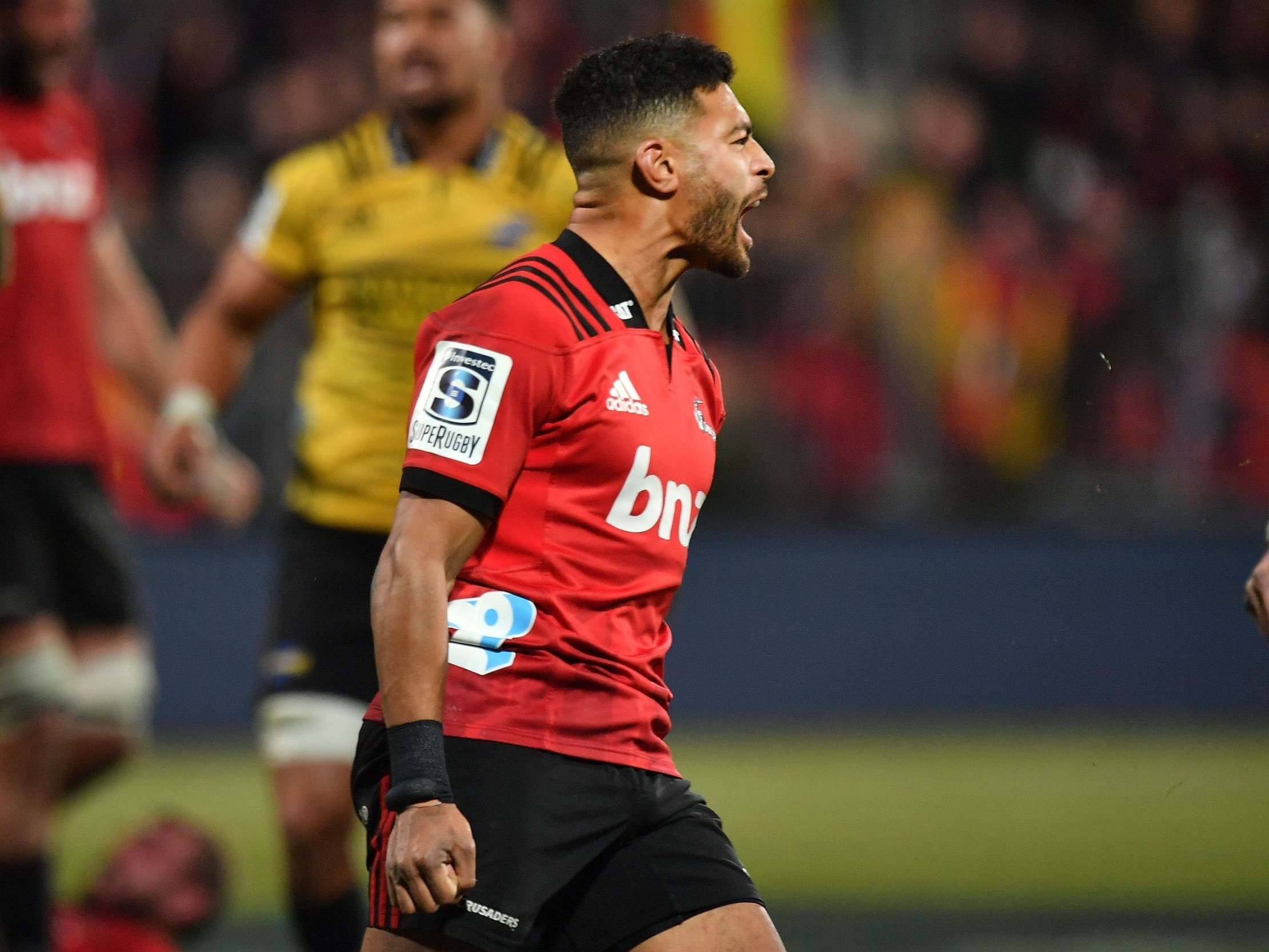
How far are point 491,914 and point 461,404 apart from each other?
2.69 ft

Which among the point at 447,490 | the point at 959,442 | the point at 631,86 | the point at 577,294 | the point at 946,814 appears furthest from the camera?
the point at 959,442

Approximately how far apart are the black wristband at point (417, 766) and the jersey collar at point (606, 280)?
803mm

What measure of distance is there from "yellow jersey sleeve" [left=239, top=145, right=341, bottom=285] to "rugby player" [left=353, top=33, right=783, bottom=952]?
188 centimetres

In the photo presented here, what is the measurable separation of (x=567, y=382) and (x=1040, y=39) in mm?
9237

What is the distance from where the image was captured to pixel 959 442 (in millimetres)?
10602

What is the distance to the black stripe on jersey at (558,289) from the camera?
332 cm

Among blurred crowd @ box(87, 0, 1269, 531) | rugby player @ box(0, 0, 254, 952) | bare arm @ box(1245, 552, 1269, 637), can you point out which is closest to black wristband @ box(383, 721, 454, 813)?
bare arm @ box(1245, 552, 1269, 637)

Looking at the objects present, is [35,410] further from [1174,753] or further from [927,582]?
[1174,753]

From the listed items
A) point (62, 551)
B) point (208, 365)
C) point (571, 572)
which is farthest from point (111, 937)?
point (571, 572)

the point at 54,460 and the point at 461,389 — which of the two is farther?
the point at 54,460

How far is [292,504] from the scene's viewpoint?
5316 millimetres

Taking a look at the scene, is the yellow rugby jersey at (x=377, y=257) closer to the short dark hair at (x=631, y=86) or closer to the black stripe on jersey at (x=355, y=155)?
the black stripe on jersey at (x=355, y=155)

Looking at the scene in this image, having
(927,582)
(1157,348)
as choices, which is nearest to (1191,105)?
(1157,348)

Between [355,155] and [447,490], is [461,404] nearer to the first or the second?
[447,490]
